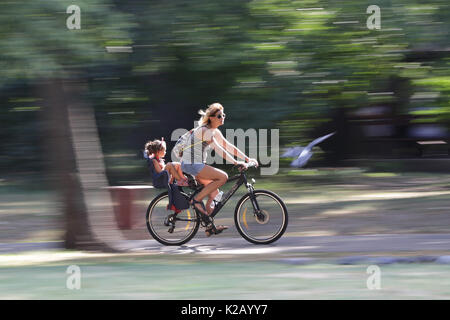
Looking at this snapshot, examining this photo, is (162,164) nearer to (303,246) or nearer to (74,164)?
(74,164)

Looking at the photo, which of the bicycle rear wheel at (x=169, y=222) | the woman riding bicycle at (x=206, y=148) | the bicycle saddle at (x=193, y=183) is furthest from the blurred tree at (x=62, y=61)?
the woman riding bicycle at (x=206, y=148)

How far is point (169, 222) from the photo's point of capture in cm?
962

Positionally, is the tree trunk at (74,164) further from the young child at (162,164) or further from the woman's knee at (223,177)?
the woman's knee at (223,177)

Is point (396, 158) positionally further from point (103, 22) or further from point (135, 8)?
point (103, 22)

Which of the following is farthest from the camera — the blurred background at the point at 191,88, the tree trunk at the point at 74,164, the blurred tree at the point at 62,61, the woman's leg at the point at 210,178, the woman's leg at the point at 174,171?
the tree trunk at the point at 74,164

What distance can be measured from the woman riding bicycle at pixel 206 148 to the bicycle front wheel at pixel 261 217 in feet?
1.41


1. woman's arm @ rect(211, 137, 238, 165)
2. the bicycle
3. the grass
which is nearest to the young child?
the bicycle

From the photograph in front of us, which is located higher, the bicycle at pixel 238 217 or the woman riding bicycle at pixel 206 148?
the woman riding bicycle at pixel 206 148

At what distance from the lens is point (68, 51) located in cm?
852

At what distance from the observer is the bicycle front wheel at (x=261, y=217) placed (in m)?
9.37

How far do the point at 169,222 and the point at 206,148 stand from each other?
111 centimetres

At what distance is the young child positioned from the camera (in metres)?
9.49

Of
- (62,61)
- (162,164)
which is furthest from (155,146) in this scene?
(62,61)

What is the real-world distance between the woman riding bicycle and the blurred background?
1.40 m
